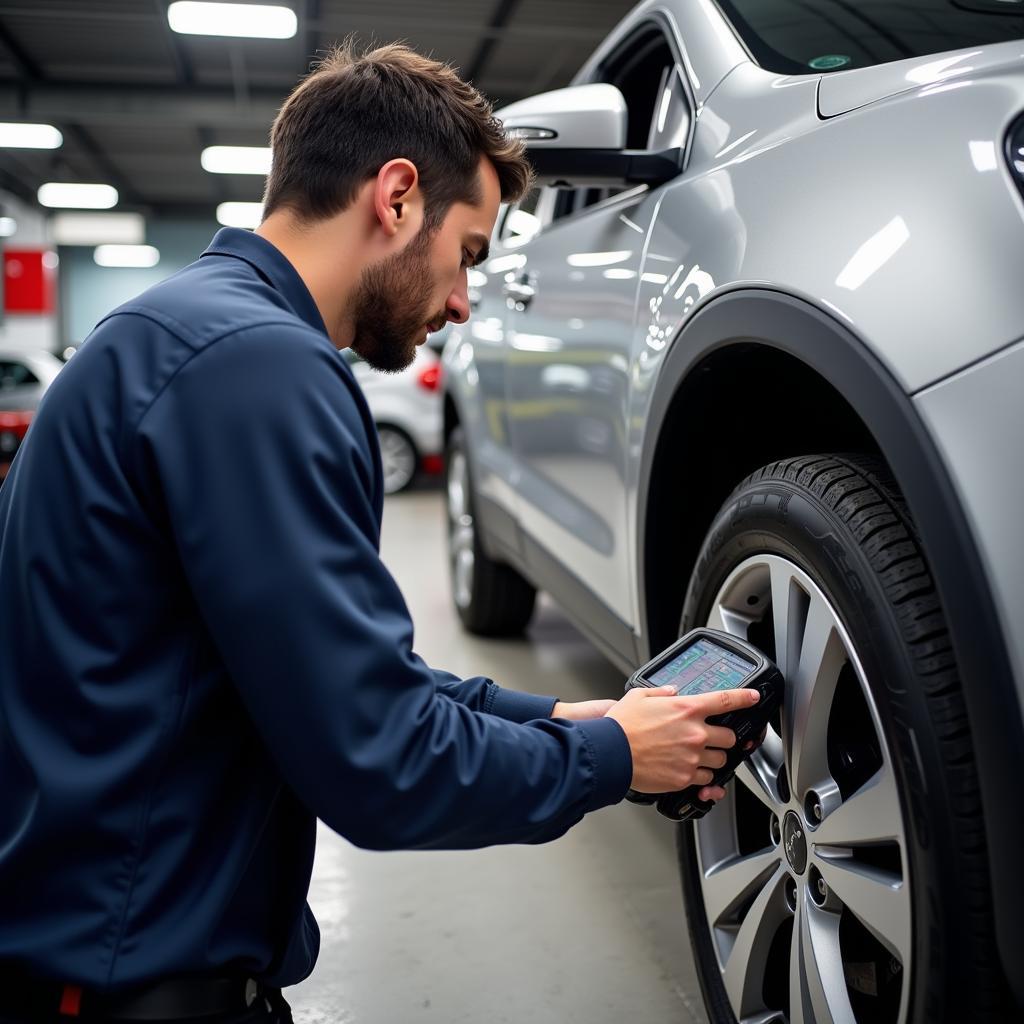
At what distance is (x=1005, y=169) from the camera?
0.95m

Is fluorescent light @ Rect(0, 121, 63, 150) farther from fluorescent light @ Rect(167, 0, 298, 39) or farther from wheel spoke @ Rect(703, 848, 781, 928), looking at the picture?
wheel spoke @ Rect(703, 848, 781, 928)

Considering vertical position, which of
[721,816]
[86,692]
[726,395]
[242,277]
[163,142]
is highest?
[163,142]

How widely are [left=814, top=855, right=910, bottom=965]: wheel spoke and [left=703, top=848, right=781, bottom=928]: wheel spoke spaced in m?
0.13

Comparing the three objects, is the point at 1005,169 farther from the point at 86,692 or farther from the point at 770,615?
the point at 86,692

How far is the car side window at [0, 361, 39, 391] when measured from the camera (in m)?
7.51

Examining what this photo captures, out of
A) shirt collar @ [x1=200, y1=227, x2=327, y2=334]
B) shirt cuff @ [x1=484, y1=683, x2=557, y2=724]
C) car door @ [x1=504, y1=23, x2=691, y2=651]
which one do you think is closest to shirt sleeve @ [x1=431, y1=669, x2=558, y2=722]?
shirt cuff @ [x1=484, y1=683, x2=557, y2=724]

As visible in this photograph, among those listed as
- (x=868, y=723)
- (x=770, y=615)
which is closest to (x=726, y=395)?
(x=770, y=615)

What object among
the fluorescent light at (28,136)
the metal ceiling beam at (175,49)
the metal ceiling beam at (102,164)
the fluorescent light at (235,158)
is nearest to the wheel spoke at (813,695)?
the metal ceiling beam at (175,49)

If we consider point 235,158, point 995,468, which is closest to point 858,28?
point 995,468

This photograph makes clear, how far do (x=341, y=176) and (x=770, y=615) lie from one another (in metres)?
0.73

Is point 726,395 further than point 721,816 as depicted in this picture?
Yes

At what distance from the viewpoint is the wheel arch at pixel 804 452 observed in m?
0.92

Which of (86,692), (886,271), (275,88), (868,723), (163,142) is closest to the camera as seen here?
(86,692)

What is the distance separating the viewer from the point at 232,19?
8258 mm
